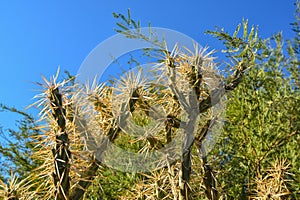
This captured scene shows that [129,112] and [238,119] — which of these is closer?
[129,112]

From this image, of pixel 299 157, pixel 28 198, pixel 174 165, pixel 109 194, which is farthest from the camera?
pixel 109 194

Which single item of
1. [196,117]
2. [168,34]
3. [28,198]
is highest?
[168,34]

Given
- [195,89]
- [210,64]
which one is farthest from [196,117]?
[210,64]

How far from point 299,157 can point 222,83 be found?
4.26ft

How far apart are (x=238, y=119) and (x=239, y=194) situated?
0.36 m

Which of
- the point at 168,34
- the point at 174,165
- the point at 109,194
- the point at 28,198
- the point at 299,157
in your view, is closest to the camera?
the point at 28,198

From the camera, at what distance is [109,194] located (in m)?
2.54

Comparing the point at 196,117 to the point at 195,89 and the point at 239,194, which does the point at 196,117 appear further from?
the point at 239,194

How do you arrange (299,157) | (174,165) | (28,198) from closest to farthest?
1. (28,198)
2. (174,165)
3. (299,157)

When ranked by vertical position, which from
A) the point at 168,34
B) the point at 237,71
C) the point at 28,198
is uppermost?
the point at 168,34

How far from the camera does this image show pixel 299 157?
2299 millimetres

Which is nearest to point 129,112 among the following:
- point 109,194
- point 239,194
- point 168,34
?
point 168,34

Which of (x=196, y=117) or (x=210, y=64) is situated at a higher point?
(x=210, y=64)

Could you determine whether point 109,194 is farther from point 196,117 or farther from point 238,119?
point 196,117
